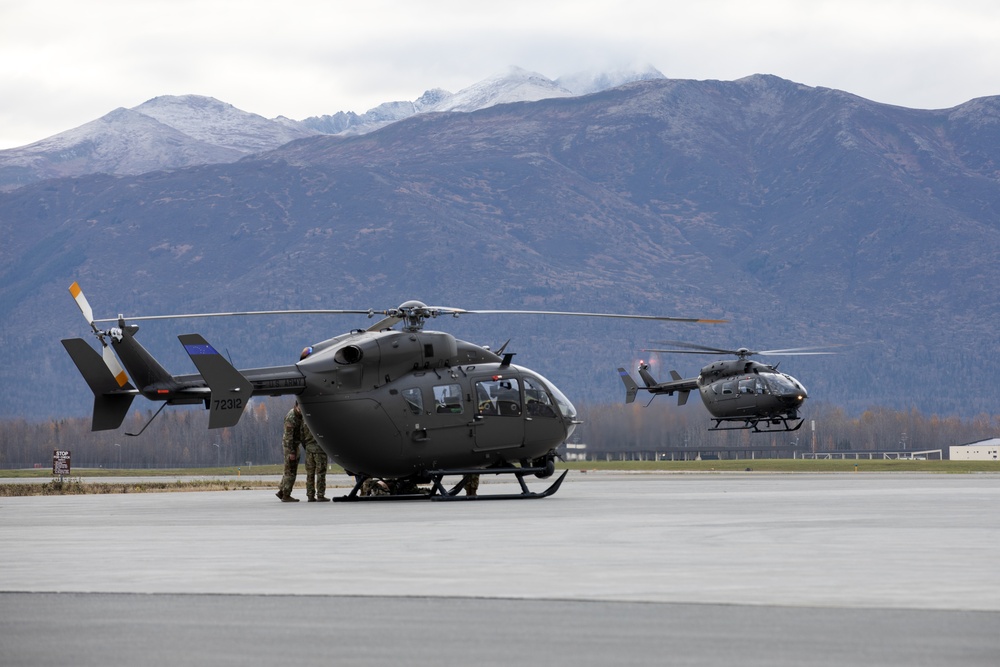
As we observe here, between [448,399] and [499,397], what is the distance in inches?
47.9

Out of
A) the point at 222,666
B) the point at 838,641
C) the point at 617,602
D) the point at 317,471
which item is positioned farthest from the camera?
the point at 317,471

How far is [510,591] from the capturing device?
13.6 metres

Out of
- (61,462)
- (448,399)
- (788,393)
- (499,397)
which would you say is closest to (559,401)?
(499,397)

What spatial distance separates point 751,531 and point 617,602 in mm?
8604

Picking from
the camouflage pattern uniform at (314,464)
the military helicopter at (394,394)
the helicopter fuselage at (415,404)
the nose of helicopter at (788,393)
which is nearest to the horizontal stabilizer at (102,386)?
the military helicopter at (394,394)

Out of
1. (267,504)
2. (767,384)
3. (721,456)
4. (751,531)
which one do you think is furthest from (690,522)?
(721,456)

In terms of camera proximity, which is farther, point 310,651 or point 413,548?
point 413,548

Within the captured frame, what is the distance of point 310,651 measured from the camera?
10500mm

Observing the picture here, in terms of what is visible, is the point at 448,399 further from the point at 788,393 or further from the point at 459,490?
the point at 788,393

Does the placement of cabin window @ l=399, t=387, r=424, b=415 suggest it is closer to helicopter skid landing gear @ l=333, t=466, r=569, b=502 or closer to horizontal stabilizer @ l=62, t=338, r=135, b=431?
helicopter skid landing gear @ l=333, t=466, r=569, b=502

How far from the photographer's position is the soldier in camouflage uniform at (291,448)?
114ft

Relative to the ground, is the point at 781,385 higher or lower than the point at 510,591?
lower

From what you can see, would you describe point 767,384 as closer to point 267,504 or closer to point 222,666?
point 267,504

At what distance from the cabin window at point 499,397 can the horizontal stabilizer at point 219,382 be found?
19.1 ft
